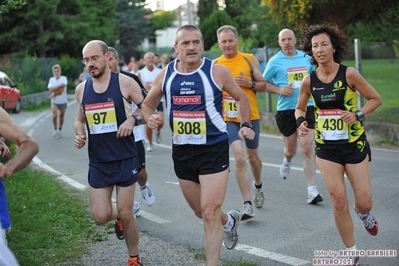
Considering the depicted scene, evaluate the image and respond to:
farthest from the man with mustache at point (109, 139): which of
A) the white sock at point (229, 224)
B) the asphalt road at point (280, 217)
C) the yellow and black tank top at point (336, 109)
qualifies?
the yellow and black tank top at point (336, 109)

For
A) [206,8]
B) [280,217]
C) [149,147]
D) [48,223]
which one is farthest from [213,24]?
[48,223]

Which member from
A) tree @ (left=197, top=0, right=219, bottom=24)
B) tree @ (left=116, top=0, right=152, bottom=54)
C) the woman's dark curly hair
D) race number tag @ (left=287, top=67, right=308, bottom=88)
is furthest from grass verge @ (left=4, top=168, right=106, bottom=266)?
tree @ (left=197, top=0, right=219, bottom=24)

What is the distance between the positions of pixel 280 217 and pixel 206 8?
7339 centimetres

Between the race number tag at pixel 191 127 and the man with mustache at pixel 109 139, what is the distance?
0.54 metres

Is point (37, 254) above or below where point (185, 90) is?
below

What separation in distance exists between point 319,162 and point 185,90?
137cm

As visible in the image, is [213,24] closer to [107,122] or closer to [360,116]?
[107,122]

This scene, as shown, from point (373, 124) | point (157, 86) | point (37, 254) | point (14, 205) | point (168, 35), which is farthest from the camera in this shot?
point (168, 35)

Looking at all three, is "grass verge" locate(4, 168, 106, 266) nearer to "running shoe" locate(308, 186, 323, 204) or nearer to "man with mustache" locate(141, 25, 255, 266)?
"man with mustache" locate(141, 25, 255, 266)

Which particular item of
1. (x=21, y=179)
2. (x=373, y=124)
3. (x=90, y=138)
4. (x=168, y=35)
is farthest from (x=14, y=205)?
(x=168, y=35)

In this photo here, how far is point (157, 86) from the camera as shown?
21.2ft

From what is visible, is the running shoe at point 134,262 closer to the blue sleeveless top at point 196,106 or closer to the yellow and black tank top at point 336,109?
the blue sleeveless top at point 196,106

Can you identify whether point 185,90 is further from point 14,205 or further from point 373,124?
point 373,124

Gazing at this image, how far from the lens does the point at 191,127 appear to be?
6.15 meters
